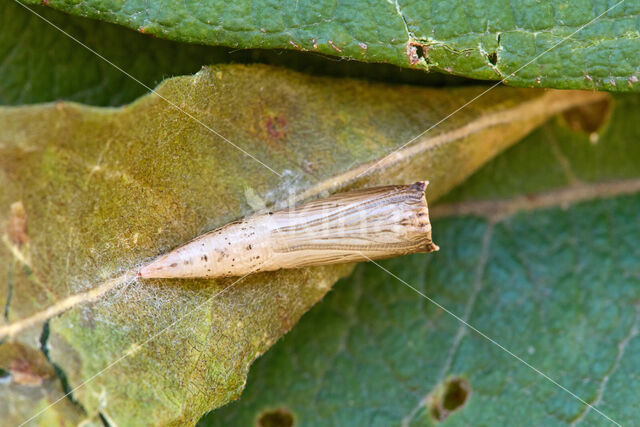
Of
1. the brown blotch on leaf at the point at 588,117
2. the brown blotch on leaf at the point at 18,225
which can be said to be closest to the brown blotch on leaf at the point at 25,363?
the brown blotch on leaf at the point at 18,225

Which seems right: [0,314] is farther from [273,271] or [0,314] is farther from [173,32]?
[173,32]

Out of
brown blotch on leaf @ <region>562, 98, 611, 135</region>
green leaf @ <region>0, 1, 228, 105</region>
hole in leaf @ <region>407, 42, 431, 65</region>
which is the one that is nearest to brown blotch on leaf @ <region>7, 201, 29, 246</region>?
green leaf @ <region>0, 1, 228, 105</region>

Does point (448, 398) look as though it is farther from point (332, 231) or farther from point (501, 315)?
point (332, 231)

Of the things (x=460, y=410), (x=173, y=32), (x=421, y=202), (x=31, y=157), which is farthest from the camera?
(x=460, y=410)

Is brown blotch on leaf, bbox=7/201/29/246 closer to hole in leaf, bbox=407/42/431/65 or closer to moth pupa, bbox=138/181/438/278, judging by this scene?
moth pupa, bbox=138/181/438/278

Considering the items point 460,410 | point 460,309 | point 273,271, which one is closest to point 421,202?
point 273,271

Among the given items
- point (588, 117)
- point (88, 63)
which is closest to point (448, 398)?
point (588, 117)

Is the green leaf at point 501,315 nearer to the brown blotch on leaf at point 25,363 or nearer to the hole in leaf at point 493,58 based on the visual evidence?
the brown blotch on leaf at point 25,363
